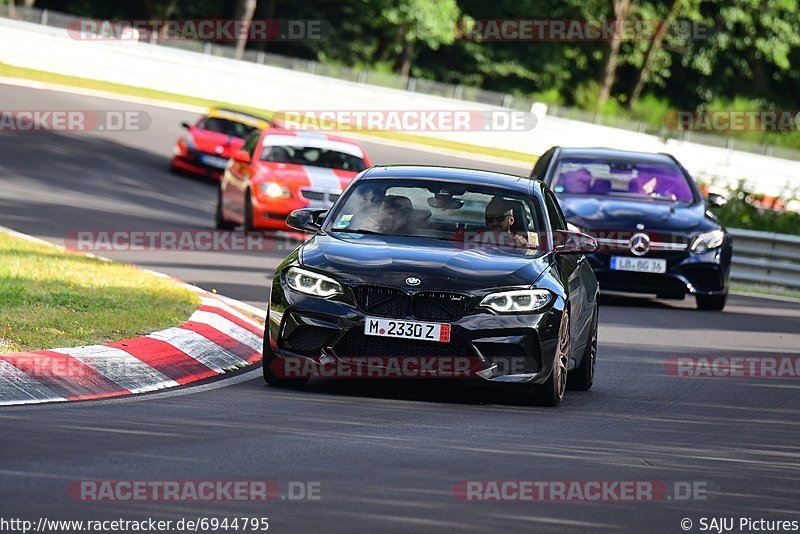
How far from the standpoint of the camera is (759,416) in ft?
35.7

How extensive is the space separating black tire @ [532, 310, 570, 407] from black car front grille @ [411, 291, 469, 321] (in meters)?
0.73

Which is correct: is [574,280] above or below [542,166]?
above

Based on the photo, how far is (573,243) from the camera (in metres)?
11.2

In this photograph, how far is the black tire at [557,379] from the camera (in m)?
10.2

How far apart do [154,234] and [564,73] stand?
51.7 m

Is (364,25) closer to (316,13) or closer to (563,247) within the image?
(316,13)

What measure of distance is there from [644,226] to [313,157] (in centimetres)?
681

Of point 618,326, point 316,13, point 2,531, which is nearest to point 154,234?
point 618,326

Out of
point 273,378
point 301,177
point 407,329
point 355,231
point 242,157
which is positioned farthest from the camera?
point 242,157

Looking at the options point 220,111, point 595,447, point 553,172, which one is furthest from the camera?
point 220,111
